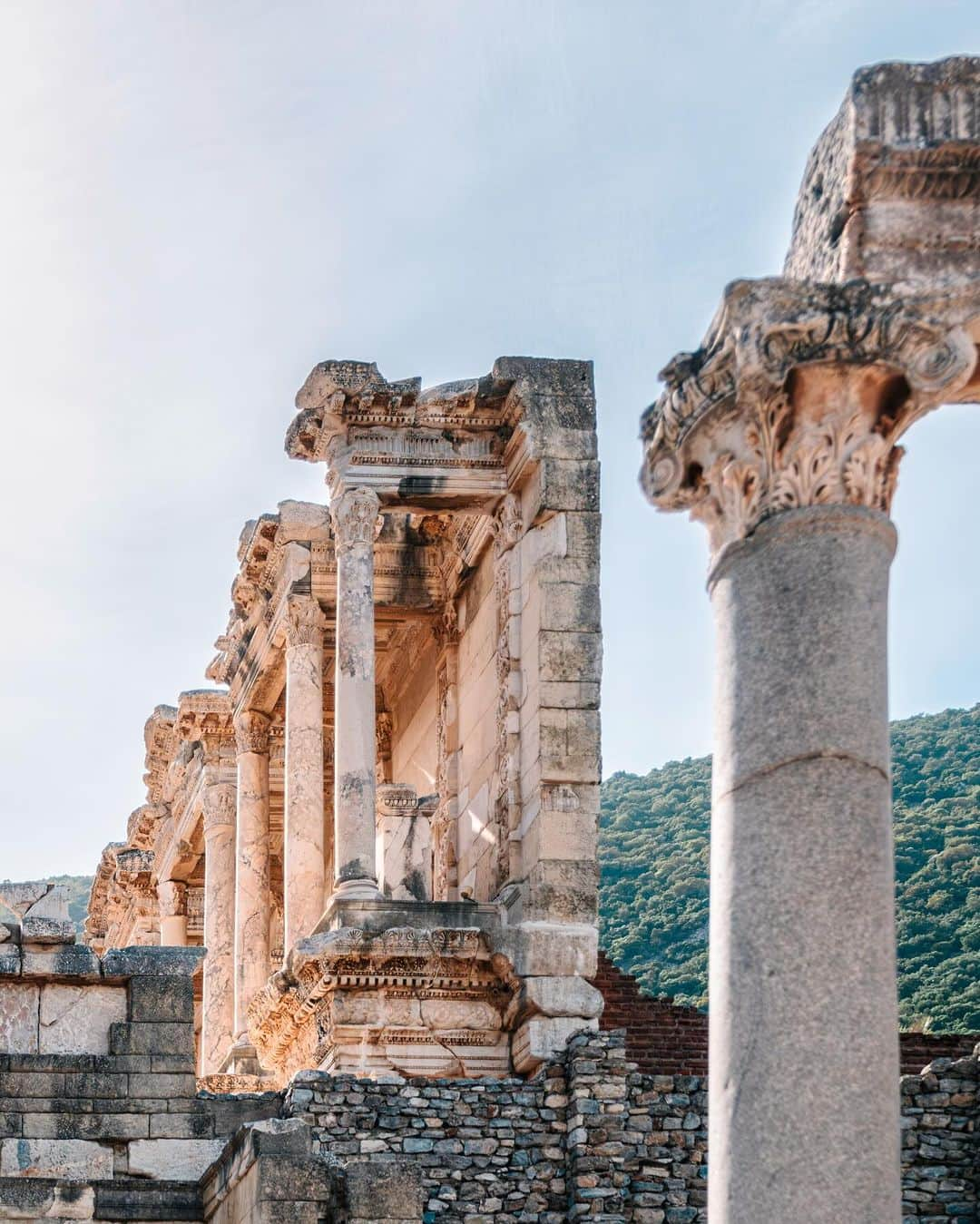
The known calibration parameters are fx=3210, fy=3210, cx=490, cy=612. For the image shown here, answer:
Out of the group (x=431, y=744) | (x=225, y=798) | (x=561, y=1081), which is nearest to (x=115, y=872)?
(x=225, y=798)

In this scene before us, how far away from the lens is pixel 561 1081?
23844 mm

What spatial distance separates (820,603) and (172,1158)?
392 inches

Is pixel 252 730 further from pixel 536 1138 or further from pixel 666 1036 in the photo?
pixel 536 1138

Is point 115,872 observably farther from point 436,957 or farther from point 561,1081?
point 561,1081

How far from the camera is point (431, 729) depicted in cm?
3381

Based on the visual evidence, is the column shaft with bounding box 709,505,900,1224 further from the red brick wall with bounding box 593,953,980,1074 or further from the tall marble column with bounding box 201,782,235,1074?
the tall marble column with bounding box 201,782,235,1074

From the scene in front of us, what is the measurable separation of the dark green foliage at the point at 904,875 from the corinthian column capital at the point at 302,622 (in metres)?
12.6

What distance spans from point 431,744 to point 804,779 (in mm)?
22147

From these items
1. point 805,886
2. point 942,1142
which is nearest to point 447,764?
point 942,1142

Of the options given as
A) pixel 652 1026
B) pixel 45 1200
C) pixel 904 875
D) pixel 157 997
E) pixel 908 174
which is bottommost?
pixel 45 1200

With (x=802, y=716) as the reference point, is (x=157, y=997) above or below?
below

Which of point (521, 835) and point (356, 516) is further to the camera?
point (356, 516)

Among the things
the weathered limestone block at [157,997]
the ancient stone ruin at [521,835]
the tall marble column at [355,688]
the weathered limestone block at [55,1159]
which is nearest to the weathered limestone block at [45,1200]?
the ancient stone ruin at [521,835]

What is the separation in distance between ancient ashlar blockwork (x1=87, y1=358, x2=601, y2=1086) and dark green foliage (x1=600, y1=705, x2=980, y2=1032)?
11.3 m
